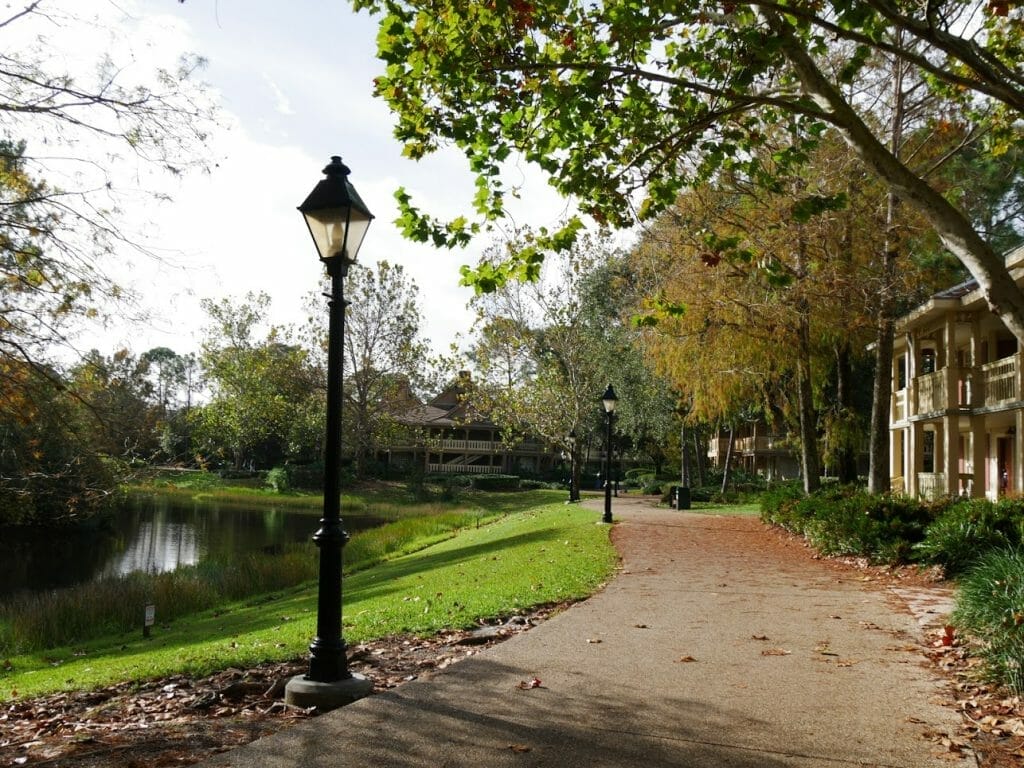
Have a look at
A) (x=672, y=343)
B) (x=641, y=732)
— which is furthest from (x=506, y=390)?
(x=641, y=732)

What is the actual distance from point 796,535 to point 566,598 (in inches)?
365

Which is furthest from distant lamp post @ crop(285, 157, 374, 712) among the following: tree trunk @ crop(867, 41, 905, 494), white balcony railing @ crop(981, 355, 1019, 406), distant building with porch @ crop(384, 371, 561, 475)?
distant building with porch @ crop(384, 371, 561, 475)

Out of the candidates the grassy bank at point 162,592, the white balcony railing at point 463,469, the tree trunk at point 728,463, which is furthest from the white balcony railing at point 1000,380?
the white balcony railing at point 463,469

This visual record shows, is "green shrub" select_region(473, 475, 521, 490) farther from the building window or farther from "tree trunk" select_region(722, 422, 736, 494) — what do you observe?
the building window

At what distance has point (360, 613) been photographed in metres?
11.4

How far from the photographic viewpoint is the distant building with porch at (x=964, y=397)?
2094 cm

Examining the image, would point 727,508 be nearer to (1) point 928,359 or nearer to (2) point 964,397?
(2) point 964,397

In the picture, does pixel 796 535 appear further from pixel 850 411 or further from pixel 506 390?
pixel 506 390

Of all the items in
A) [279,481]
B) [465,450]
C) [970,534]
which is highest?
[970,534]

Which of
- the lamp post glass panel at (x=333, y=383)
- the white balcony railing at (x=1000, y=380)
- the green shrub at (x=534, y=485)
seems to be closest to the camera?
the lamp post glass panel at (x=333, y=383)

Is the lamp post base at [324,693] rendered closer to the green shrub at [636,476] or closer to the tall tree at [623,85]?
the tall tree at [623,85]

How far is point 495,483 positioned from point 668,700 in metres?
43.3

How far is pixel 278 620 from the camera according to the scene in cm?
1292

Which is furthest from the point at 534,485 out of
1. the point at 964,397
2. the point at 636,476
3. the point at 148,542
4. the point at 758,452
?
the point at 964,397
